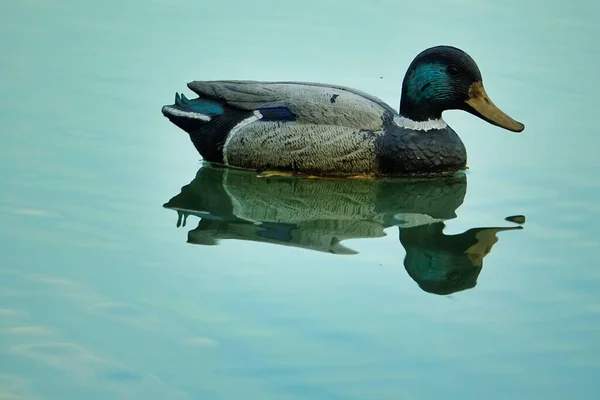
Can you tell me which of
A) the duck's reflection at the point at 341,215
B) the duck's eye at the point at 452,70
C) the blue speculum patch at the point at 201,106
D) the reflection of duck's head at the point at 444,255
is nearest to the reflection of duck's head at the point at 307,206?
the duck's reflection at the point at 341,215

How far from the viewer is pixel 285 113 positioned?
14375 mm

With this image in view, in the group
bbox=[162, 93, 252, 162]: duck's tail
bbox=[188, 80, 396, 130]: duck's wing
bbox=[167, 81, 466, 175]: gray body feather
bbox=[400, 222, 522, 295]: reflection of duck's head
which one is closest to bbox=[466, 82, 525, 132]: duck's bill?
bbox=[167, 81, 466, 175]: gray body feather

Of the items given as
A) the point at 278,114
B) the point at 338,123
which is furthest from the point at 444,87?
the point at 278,114

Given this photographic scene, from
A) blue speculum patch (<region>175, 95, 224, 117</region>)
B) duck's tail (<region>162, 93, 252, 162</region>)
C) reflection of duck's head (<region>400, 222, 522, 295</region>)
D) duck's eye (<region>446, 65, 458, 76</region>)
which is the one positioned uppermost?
duck's eye (<region>446, 65, 458, 76</region>)

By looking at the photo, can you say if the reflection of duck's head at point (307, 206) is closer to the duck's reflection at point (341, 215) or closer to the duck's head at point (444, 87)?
the duck's reflection at point (341, 215)

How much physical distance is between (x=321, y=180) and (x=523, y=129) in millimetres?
1817

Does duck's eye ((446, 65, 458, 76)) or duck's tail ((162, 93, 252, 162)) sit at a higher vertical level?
duck's eye ((446, 65, 458, 76))

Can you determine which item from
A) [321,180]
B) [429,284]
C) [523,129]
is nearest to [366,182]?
[321,180]

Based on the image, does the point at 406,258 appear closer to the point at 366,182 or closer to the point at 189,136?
the point at 366,182

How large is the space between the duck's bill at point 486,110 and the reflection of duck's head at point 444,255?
68.4 inches

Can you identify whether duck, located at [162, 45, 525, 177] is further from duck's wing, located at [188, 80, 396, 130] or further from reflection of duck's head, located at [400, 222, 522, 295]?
reflection of duck's head, located at [400, 222, 522, 295]

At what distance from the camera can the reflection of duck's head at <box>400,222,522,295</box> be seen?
11922mm

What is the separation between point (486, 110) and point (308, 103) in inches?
62.3

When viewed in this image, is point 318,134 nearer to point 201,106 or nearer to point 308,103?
point 308,103
